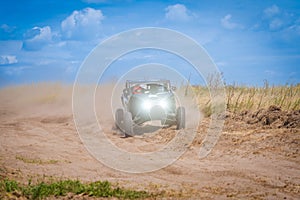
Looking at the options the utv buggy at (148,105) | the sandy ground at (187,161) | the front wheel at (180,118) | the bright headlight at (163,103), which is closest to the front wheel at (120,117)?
Result: the utv buggy at (148,105)

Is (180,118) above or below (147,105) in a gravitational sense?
below

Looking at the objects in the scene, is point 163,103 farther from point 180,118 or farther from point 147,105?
point 180,118

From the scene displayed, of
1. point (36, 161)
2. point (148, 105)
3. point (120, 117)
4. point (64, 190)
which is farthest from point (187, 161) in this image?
point (120, 117)

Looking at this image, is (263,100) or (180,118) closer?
(180,118)

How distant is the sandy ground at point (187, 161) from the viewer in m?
7.55

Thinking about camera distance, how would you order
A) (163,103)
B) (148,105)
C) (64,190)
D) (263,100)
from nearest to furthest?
(64,190)
(148,105)
(163,103)
(263,100)

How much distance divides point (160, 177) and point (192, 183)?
0.83 metres

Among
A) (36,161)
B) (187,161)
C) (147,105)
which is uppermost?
(147,105)

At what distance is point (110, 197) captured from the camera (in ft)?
21.1

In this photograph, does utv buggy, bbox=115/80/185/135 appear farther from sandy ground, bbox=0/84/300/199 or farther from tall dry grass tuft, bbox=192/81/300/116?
tall dry grass tuft, bbox=192/81/300/116

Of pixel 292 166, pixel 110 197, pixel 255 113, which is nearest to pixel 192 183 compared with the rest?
pixel 110 197

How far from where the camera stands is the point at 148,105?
1384cm

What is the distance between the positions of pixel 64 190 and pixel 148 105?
7601mm

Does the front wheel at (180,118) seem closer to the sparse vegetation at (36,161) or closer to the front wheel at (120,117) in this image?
the front wheel at (120,117)
